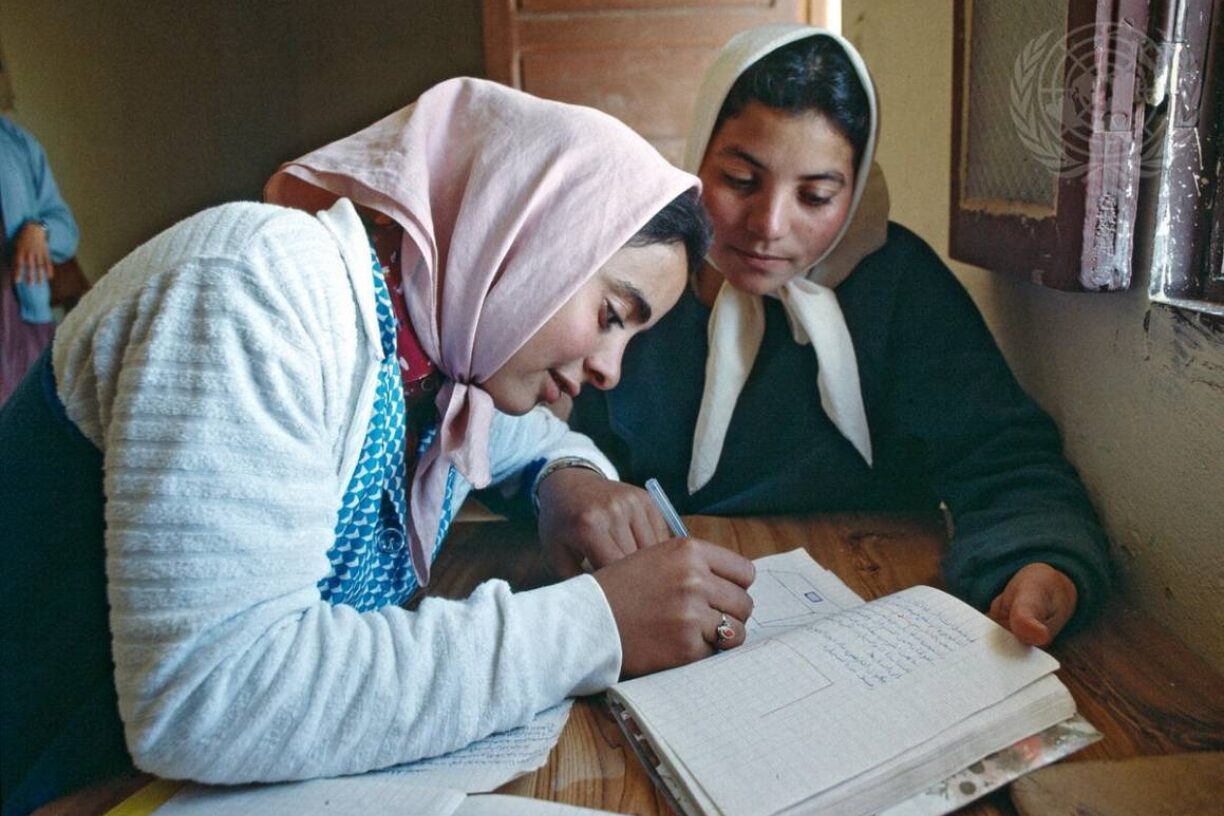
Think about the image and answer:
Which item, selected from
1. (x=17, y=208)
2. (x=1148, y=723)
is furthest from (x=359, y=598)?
(x=17, y=208)

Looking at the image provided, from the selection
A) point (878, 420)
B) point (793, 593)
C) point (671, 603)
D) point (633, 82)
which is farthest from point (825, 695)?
point (633, 82)

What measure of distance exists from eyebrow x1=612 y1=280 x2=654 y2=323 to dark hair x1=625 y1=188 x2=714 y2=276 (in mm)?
40

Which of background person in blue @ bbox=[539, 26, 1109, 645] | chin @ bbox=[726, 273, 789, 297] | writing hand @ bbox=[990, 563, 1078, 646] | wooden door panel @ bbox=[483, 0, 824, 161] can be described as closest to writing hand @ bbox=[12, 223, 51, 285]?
wooden door panel @ bbox=[483, 0, 824, 161]

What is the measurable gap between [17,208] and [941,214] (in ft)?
11.3

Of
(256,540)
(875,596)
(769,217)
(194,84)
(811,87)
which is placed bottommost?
(875,596)

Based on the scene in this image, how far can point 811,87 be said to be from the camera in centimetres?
123

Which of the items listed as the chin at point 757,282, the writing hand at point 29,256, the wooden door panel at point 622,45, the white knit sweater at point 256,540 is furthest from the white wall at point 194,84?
the white knit sweater at point 256,540

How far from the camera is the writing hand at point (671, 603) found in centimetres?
73

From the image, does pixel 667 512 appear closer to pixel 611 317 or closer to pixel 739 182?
pixel 611 317

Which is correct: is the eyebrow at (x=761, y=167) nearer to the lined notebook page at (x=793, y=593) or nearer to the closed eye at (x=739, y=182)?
the closed eye at (x=739, y=182)

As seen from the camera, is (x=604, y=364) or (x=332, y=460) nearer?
(x=332, y=460)

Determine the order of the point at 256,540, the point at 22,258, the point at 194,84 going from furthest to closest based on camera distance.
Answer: the point at 194,84
the point at 22,258
the point at 256,540

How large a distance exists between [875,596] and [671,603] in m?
0.30

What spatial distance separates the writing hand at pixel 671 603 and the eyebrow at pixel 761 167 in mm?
633
